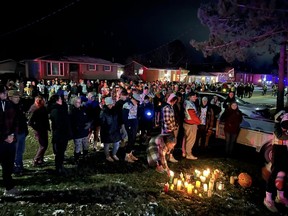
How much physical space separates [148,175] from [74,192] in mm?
1853

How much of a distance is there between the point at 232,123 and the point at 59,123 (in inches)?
193

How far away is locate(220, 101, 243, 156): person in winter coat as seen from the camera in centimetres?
760

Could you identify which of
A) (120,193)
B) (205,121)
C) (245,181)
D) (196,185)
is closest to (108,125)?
(120,193)

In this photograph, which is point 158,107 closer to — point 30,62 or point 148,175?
point 148,175

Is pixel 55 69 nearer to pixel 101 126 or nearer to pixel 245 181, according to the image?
pixel 101 126

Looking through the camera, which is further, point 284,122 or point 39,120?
point 39,120

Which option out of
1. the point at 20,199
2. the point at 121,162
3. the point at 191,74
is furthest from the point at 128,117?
the point at 191,74

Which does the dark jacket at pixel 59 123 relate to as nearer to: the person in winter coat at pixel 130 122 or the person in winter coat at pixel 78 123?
the person in winter coat at pixel 78 123

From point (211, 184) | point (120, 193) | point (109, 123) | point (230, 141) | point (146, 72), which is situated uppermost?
point (146, 72)

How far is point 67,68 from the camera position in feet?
124

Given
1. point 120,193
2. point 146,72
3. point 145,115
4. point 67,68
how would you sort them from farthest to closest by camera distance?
point 146,72 < point 67,68 < point 145,115 < point 120,193

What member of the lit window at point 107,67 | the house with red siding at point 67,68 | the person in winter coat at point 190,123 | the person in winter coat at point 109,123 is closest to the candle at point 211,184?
the person in winter coat at point 190,123

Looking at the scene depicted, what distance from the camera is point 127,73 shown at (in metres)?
55.7

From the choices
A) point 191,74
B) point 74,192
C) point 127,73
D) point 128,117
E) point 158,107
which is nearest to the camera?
point 74,192
